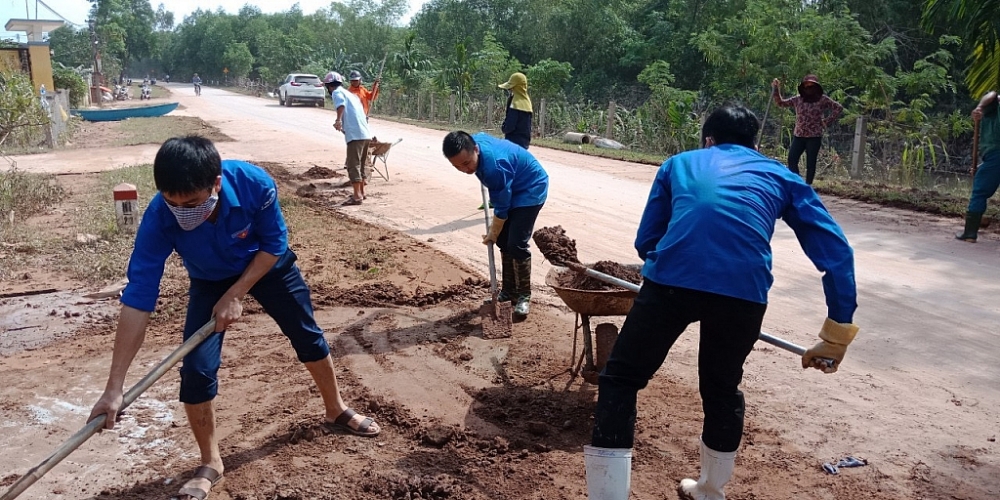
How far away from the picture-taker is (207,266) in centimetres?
324

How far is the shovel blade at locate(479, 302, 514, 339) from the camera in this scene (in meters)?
5.41

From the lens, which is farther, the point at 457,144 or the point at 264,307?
the point at 457,144

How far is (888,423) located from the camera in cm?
396

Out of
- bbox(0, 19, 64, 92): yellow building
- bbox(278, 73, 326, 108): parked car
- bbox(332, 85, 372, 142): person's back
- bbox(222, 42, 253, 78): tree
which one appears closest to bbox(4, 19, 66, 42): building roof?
bbox(0, 19, 64, 92): yellow building

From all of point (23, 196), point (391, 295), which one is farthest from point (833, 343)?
point (23, 196)

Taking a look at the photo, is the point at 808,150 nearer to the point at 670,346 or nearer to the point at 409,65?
the point at 670,346

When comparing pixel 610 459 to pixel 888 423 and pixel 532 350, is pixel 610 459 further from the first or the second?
pixel 532 350

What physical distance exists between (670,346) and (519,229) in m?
2.81

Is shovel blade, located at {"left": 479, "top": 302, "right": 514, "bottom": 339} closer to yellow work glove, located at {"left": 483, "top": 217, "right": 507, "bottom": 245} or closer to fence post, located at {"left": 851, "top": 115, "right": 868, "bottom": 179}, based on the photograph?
yellow work glove, located at {"left": 483, "top": 217, "right": 507, "bottom": 245}

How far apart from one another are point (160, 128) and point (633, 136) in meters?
15.1

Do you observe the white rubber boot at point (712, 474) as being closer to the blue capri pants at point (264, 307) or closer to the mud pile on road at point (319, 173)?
the blue capri pants at point (264, 307)

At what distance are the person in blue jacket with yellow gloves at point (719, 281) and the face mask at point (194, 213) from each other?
168 cm

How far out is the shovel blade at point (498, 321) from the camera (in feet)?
17.7

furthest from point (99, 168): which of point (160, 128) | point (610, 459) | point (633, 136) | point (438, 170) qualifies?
point (610, 459)
